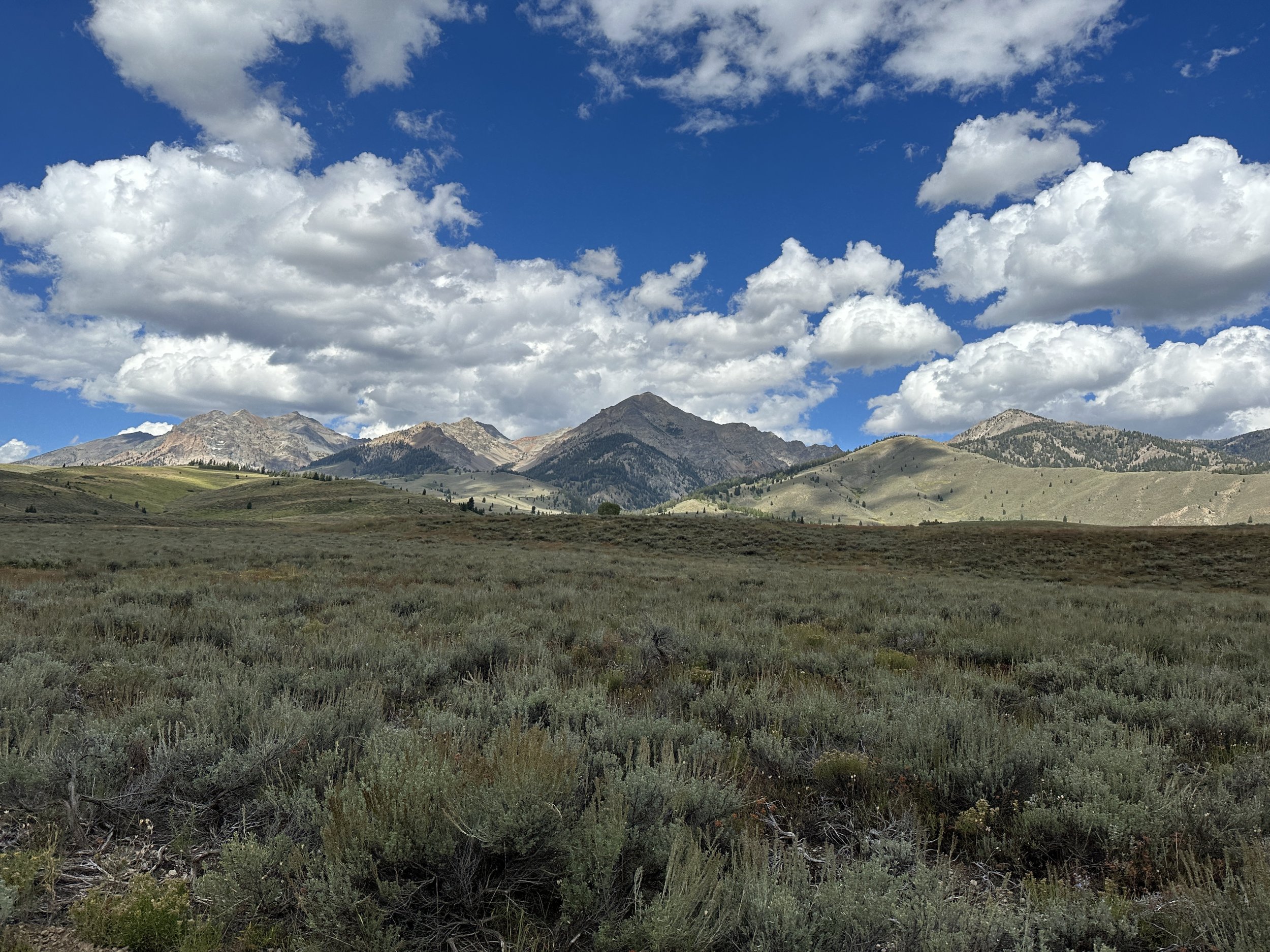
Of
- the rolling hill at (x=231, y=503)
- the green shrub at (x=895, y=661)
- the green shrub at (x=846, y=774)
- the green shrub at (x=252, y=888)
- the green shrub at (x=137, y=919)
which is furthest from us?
the rolling hill at (x=231, y=503)

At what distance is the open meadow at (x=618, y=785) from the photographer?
2834 millimetres

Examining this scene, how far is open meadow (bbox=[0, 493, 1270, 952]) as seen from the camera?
9.30 ft

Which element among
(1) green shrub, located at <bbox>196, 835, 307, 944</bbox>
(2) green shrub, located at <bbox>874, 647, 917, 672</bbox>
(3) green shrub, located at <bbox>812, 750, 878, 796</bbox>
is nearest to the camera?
(1) green shrub, located at <bbox>196, 835, 307, 944</bbox>

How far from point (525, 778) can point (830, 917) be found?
1.72m

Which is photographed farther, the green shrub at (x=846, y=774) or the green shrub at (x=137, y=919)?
the green shrub at (x=846, y=774)

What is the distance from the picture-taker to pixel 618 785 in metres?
3.53

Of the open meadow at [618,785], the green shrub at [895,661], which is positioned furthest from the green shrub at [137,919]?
the green shrub at [895,661]

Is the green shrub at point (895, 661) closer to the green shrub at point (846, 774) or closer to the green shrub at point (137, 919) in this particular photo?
the green shrub at point (846, 774)

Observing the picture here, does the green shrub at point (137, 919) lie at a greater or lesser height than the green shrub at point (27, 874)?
lesser

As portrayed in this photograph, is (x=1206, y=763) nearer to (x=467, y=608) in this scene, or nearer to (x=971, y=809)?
(x=971, y=809)

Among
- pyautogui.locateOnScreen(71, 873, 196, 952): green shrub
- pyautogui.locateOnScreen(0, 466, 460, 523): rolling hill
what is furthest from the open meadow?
pyautogui.locateOnScreen(0, 466, 460, 523): rolling hill

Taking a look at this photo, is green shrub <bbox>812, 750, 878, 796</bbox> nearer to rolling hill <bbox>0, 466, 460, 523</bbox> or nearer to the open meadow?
the open meadow

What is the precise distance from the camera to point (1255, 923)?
2.57 meters

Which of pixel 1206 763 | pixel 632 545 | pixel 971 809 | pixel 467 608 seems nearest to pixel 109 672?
pixel 467 608
